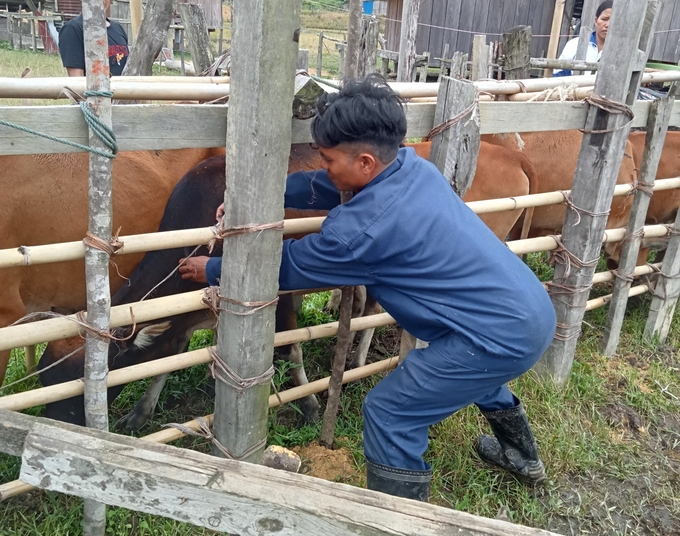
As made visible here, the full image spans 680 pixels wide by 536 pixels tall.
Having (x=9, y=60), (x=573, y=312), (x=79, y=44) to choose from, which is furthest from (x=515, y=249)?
(x=9, y=60)

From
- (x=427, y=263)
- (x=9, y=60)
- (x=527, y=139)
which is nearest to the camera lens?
(x=427, y=263)

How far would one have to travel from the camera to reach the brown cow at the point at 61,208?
3369mm

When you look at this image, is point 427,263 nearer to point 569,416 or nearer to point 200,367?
point 569,416

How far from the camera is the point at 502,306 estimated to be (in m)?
2.39

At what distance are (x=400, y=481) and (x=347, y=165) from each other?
126 cm

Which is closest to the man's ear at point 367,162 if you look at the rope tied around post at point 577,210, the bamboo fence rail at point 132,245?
the bamboo fence rail at point 132,245

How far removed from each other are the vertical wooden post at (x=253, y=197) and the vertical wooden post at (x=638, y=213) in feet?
9.21

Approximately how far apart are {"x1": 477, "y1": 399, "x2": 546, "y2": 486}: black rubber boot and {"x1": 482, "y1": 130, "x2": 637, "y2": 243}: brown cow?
2406 millimetres

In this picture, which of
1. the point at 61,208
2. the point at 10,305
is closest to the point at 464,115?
the point at 61,208

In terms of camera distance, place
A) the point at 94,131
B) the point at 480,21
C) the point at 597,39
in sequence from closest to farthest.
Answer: the point at 94,131, the point at 597,39, the point at 480,21

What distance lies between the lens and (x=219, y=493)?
1.51 meters

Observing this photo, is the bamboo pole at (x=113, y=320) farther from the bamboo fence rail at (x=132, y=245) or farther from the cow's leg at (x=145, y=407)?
the cow's leg at (x=145, y=407)

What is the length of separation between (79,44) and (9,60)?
14.8 m

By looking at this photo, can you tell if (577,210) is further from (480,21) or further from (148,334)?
(480,21)
